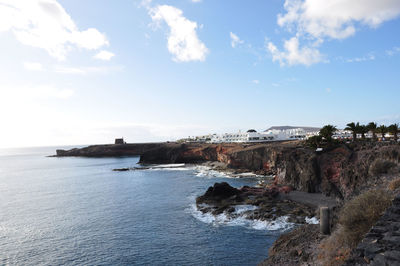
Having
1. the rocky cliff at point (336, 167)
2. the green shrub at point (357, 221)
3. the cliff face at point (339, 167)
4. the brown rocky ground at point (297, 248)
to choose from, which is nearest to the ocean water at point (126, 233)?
the brown rocky ground at point (297, 248)

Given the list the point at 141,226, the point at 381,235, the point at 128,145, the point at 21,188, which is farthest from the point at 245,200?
the point at 128,145

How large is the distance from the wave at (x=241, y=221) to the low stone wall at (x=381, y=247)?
20785mm

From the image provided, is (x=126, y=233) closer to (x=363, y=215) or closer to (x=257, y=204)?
(x=257, y=204)

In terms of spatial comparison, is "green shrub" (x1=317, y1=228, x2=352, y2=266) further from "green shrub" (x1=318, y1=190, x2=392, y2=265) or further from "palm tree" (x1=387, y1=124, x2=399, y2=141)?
"palm tree" (x1=387, y1=124, x2=399, y2=141)

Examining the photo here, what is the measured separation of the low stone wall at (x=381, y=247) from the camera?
8.13 meters

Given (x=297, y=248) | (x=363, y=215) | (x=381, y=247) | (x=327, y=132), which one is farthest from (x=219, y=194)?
(x=381, y=247)

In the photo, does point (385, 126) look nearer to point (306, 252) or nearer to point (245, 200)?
point (245, 200)

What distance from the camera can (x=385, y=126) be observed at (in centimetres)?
6106

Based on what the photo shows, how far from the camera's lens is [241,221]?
3250 centimetres

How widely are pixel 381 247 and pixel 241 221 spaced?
81.9ft

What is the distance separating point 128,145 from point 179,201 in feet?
501

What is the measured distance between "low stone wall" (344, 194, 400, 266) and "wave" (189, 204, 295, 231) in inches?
818

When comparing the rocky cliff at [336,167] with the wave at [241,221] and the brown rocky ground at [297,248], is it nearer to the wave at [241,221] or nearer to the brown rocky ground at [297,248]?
the brown rocky ground at [297,248]

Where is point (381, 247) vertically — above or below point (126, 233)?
above
